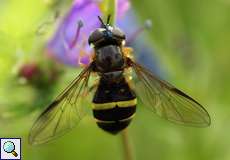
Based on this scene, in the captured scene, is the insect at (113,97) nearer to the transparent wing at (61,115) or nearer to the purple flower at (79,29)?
the transparent wing at (61,115)

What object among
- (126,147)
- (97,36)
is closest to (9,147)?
(126,147)

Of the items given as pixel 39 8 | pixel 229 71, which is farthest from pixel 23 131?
pixel 229 71

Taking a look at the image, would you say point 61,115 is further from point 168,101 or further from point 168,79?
point 168,79

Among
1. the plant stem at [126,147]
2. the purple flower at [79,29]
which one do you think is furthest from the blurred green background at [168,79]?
the plant stem at [126,147]

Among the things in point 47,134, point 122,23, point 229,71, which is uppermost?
point 122,23

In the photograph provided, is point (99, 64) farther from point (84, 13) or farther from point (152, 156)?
point (152, 156)

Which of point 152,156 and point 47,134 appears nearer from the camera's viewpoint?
point 47,134

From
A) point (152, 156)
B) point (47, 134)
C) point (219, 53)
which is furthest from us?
point (219, 53)
